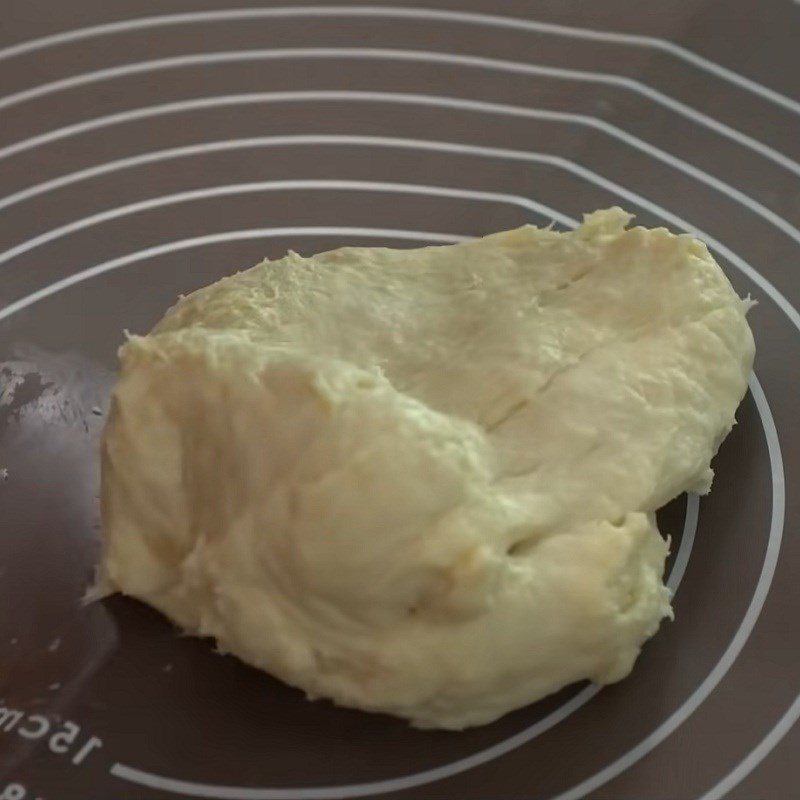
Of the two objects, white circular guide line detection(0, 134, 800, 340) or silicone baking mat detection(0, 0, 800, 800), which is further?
white circular guide line detection(0, 134, 800, 340)

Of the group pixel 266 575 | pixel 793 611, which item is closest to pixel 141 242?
pixel 266 575

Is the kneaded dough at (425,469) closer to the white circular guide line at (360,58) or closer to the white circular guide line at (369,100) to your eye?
the white circular guide line at (369,100)

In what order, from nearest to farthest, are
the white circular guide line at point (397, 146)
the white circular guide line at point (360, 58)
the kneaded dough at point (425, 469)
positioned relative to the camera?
the kneaded dough at point (425, 469) < the white circular guide line at point (397, 146) < the white circular guide line at point (360, 58)

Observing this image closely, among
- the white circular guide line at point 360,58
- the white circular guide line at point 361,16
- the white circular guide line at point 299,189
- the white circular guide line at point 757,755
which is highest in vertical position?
the white circular guide line at point 361,16

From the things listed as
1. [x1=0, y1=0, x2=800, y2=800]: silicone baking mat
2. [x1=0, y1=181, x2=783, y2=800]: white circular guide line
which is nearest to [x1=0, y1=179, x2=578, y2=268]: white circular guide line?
[x1=0, y1=0, x2=800, y2=800]: silicone baking mat

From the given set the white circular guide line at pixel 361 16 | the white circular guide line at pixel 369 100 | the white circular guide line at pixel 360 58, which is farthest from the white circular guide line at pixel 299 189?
the white circular guide line at pixel 361 16

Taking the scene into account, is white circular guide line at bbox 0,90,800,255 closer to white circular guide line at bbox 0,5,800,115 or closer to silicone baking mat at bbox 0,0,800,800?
silicone baking mat at bbox 0,0,800,800

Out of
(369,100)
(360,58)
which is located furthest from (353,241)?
(360,58)

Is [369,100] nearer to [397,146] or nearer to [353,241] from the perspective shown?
[397,146]
